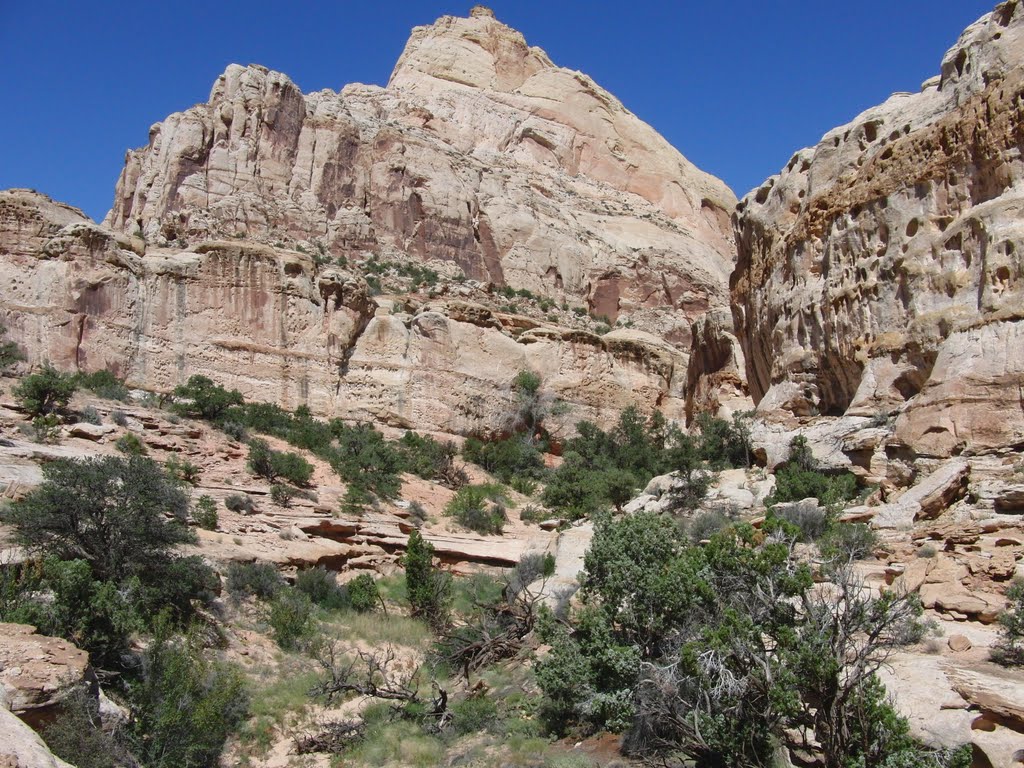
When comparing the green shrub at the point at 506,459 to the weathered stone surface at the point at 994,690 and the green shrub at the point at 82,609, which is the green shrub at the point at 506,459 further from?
the weathered stone surface at the point at 994,690

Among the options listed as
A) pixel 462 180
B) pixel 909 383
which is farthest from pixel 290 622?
pixel 462 180

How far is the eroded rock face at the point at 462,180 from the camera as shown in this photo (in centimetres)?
4819

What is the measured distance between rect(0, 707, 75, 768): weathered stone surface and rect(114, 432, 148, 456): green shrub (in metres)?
15.8

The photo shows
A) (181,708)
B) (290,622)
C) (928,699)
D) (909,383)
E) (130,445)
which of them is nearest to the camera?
(928,699)

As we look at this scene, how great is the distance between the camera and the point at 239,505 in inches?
786

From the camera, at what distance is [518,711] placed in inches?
500

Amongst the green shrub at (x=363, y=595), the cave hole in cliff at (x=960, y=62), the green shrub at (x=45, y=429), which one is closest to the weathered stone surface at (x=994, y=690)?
the green shrub at (x=363, y=595)

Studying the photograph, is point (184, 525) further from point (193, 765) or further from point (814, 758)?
point (814, 758)

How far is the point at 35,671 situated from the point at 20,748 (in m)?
3.32

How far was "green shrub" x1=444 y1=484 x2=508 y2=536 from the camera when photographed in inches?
939

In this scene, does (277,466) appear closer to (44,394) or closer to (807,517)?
(44,394)

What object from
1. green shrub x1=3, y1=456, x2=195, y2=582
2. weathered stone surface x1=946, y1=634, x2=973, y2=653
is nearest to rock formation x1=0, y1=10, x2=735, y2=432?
green shrub x1=3, y1=456, x2=195, y2=582

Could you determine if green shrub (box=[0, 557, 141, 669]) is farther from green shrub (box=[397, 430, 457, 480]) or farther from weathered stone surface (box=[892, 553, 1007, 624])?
green shrub (box=[397, 430, 457, 480])

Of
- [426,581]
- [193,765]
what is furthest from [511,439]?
[193,765]
